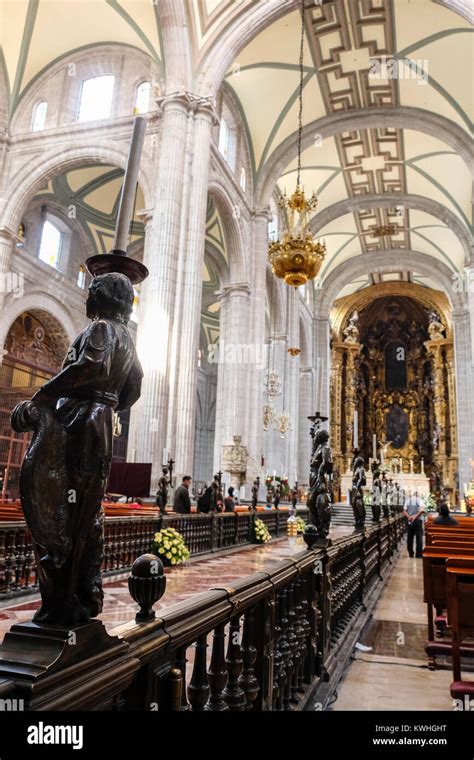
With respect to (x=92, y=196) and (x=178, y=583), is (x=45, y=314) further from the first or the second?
(x=178, y=583)

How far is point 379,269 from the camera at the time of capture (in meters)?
29.9

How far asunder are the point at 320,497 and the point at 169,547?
9.94ft

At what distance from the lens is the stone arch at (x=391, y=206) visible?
23.5m

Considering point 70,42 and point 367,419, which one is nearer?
point 70,42

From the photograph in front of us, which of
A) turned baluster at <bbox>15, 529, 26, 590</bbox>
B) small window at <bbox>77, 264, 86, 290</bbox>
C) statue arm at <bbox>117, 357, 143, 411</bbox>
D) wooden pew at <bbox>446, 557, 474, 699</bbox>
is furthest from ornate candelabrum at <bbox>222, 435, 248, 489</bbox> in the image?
statue arm at <bbox>117, 357, 143, 411</bbox>

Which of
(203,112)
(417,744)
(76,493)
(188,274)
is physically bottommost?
Result: (417,744)

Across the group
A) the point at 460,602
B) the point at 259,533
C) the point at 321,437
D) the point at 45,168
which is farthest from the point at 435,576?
the point at 45,168

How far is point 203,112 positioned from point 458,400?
18923 mm

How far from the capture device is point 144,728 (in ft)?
4.07

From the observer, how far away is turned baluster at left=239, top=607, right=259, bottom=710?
6.63 ft

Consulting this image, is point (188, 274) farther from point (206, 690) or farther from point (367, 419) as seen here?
point (367, 419)

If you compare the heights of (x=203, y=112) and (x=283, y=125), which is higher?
(x=283, y=125)

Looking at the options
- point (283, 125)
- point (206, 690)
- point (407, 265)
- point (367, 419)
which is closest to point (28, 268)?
point (283, 125)

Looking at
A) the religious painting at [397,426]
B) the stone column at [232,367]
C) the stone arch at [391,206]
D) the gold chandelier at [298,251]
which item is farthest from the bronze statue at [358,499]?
the religious painting at [397,426]
